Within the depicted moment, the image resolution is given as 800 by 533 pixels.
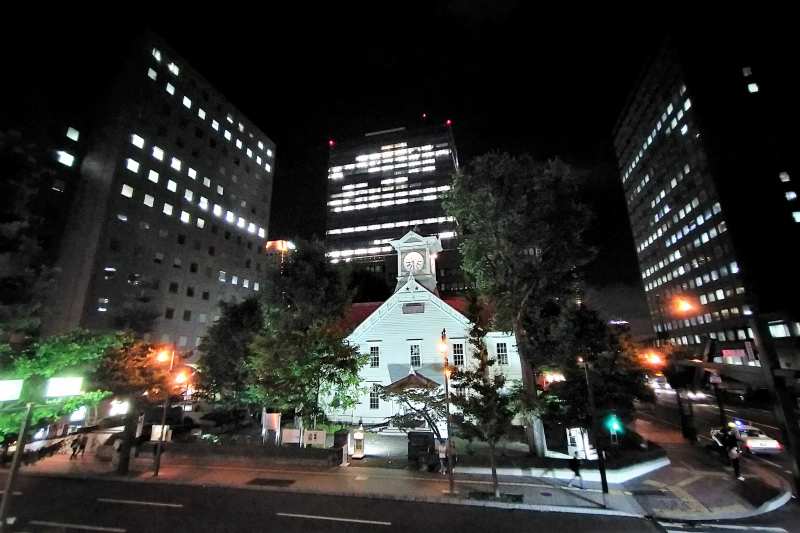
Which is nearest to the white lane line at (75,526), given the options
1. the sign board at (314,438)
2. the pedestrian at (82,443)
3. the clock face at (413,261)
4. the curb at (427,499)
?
the curb at (427,499)

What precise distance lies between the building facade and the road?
5679cm

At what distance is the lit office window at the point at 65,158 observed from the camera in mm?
45875

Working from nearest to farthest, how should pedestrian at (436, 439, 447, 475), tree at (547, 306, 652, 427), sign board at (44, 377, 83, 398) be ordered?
sign board at (44, 377, 83, 398), pedestrian at (436, 439, 447, 475), tree at (547, 306, 652, 427)

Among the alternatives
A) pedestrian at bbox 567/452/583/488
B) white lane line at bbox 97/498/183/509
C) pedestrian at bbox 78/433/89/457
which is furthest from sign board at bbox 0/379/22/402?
pedestrian at bbox 567/452/583/488

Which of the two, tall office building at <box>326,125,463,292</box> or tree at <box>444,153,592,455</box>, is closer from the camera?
tree at <box>444,153,592,455</box>

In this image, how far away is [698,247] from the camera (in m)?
75.0

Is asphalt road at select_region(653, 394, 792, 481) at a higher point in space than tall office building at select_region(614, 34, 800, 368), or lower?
lower

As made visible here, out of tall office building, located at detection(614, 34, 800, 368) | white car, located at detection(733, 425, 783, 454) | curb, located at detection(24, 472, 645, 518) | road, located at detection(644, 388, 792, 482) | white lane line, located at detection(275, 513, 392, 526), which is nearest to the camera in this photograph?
white lane line, located at detection(275, 513, 392, 526)

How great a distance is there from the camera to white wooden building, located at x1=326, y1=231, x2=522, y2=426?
29.7m

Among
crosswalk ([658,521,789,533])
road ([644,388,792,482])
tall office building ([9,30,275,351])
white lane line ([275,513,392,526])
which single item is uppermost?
tall office building ([9,30,275,351])

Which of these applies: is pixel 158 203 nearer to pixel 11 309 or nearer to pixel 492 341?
pixel 11 309

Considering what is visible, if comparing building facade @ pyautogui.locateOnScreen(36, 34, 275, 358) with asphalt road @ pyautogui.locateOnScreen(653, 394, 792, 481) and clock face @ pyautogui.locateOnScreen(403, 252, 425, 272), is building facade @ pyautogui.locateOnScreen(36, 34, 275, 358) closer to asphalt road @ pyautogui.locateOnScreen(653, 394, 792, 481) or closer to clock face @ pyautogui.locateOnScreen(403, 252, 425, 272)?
clock face @ pyautogui.locateOnScreen(403, 252, 425, 272)

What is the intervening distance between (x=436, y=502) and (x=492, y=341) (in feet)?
55.7

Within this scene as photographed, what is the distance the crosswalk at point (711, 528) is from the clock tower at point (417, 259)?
23918mm
